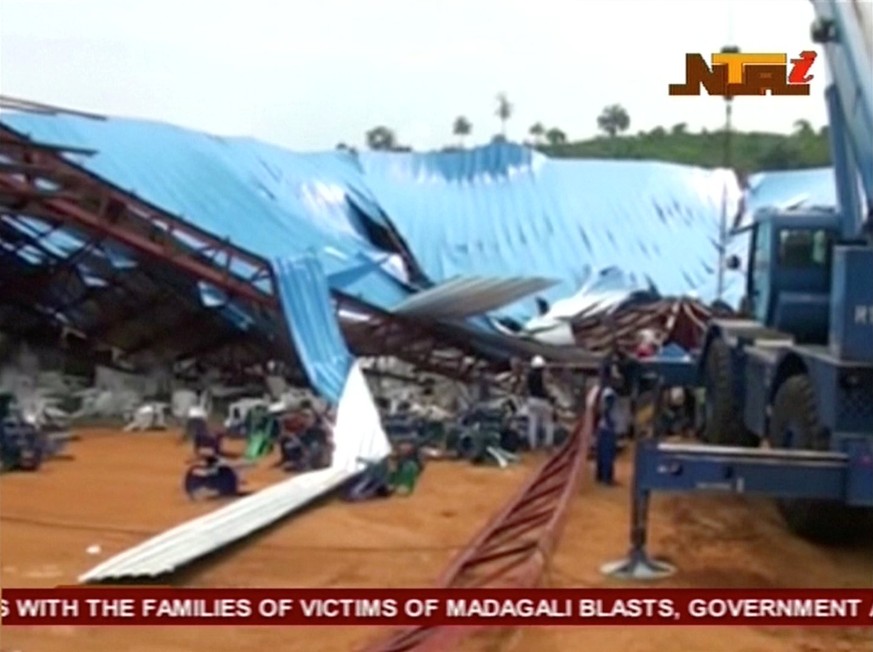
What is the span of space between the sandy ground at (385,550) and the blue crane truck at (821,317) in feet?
2.03

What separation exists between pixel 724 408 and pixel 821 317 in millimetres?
1976

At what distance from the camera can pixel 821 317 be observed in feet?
30.1

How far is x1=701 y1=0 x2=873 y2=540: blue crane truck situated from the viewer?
24.9 ft

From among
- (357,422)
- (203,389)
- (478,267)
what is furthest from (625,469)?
(478,267)

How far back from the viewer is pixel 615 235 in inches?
973

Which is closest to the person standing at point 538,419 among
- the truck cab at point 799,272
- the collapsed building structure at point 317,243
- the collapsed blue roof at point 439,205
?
the collapsed building structure at point 317,243

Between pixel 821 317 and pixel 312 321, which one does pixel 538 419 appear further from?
pixel 821 317

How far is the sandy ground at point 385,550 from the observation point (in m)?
6.33

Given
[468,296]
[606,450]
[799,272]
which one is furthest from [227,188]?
[799,272]

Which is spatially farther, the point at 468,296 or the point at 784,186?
the point at 784,186

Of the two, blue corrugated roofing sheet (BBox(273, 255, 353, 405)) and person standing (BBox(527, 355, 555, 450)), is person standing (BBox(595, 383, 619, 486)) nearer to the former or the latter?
person standing (BBox(527, 355, 555, 450))

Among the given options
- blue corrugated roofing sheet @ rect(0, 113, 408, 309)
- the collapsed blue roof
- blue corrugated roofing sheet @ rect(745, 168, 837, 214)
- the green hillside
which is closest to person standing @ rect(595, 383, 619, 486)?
the collapsed blue roof

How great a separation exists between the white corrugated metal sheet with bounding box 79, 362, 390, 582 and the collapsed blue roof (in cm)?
494

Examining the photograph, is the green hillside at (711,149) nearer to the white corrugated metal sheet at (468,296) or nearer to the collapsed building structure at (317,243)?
the collapsed building structure at (317,243)
